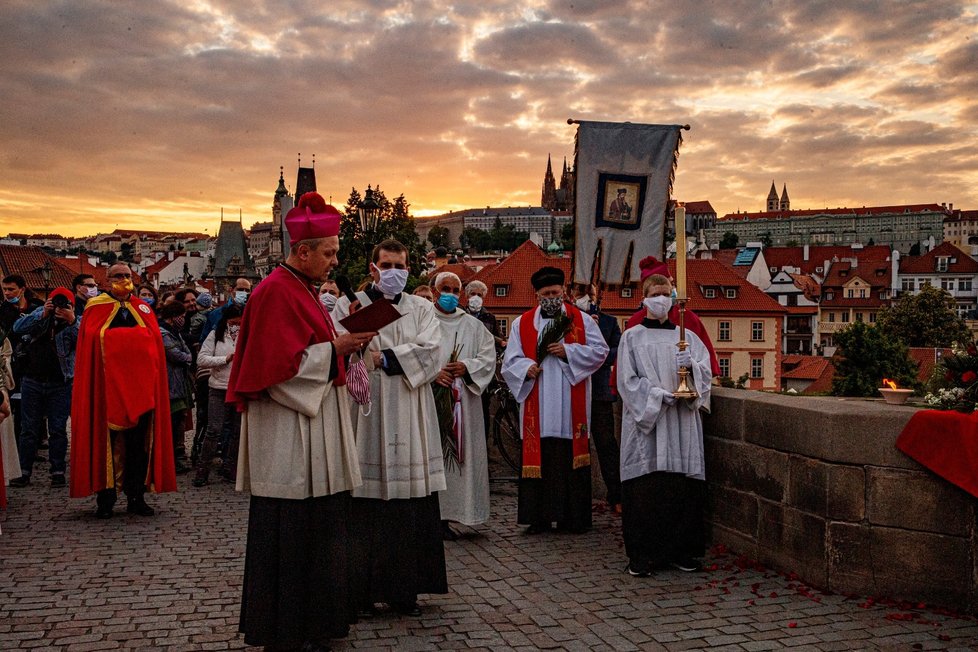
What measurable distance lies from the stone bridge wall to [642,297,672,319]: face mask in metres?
0.83

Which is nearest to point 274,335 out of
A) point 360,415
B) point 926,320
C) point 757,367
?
point 360,415

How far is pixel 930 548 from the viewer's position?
5.00 m

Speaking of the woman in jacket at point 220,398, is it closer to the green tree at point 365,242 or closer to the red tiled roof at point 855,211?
the green tree at point 365,242

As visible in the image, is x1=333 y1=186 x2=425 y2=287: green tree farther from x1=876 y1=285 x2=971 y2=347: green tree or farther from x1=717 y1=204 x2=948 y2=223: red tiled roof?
x1=717 y1=204 x2=948 y2=223: red tiled roof

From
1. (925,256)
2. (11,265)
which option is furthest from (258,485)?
(925,256)

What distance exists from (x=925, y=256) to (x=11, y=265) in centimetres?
10170

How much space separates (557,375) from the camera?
23.5ft

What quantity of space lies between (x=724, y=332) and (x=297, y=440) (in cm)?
6164

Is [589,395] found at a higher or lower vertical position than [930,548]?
higher

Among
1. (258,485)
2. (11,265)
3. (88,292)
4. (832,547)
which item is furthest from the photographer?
(11,265)

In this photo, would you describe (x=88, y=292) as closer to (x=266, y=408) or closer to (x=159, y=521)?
(x=159, y=521)

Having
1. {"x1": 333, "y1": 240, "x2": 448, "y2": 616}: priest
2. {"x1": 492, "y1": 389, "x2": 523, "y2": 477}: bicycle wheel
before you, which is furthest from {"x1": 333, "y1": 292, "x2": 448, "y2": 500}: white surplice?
{"x1": 492, "y1": 389, "x2": 523, "y2": 477}: bicycle wheel

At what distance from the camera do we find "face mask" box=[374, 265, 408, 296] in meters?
5.23

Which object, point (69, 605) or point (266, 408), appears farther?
point (69, 605)
